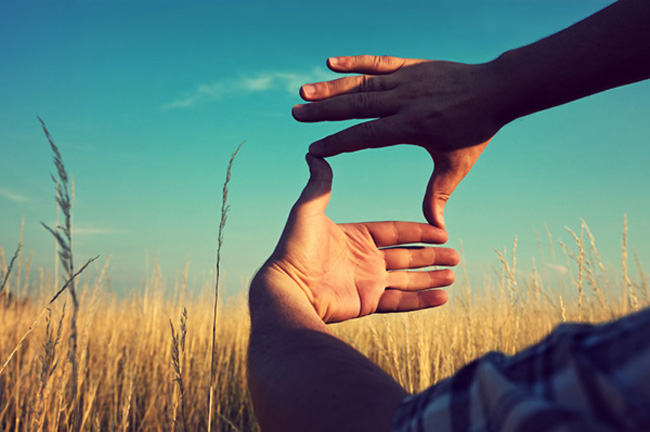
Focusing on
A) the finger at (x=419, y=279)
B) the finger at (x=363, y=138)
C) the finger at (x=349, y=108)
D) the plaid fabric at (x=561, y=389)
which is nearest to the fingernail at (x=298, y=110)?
the finger at (x=349, y=108)

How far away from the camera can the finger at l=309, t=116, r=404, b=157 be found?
177 cm

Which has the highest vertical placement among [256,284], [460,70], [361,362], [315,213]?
[460,70]

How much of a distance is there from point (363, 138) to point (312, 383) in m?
1.28

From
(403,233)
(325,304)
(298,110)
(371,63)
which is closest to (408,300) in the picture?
(403,233)

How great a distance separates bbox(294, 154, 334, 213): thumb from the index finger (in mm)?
357

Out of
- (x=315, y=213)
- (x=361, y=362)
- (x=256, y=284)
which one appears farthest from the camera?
(x=315, y=213)

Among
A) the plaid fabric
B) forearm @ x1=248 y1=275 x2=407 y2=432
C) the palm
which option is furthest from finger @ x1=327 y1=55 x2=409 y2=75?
the plaid fabric

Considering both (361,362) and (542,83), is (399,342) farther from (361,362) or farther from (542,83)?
(361,362)

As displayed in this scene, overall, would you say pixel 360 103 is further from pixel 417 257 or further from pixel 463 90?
pixel 417 257

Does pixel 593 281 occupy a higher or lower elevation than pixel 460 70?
lower

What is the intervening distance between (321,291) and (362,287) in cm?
27

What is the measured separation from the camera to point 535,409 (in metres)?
0.37

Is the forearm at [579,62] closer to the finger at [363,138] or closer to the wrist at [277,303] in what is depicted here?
the finger at [363,138]

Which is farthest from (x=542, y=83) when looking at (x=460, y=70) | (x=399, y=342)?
(x=399, y=342)
